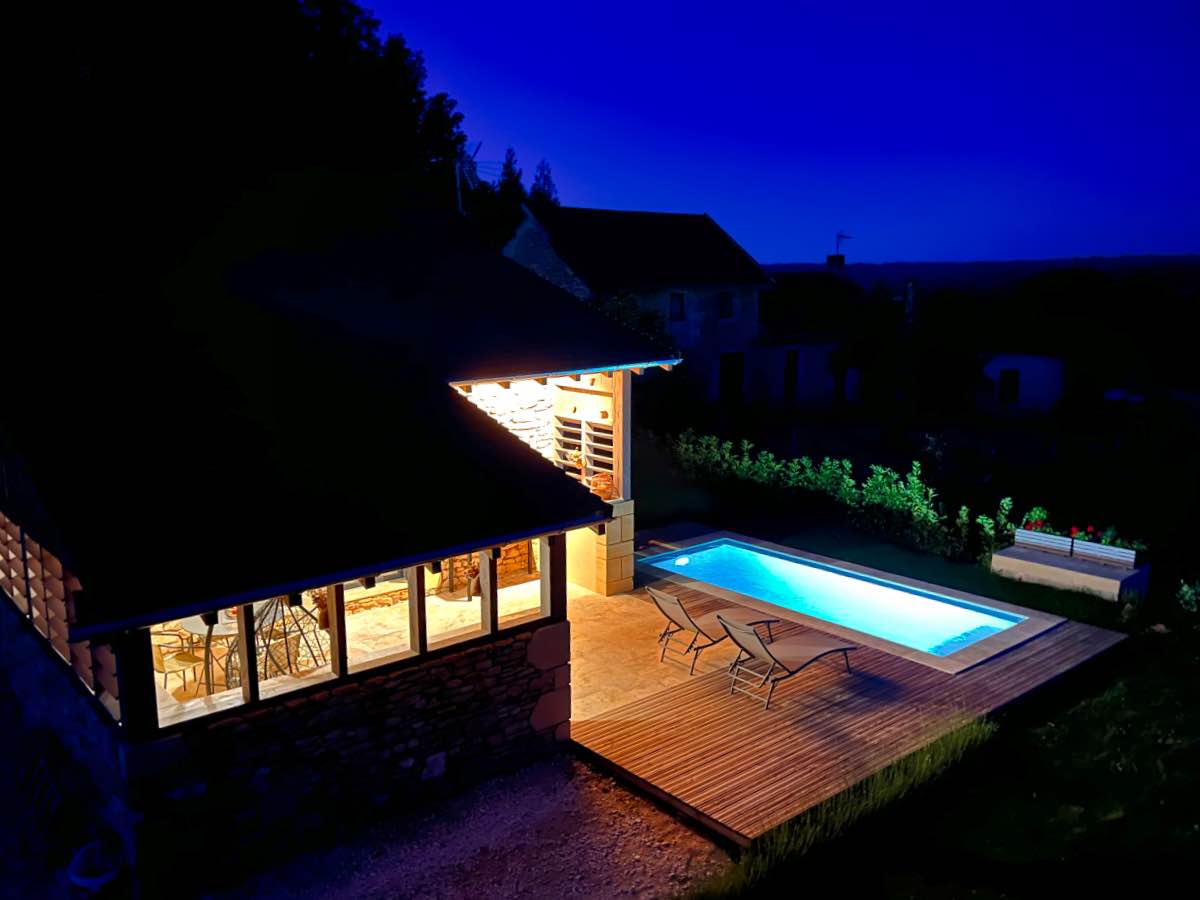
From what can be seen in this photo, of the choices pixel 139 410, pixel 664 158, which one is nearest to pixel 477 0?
pixel 664 158

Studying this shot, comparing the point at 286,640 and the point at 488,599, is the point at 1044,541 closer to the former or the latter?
the point at 488,599

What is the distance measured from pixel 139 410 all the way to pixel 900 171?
94.7m

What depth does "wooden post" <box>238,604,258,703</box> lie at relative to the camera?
259 inches

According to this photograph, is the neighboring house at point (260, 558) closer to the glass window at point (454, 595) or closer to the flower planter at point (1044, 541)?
the glass window at point (454, 595)

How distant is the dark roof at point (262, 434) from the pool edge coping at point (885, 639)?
3724 mm

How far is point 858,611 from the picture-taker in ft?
43.3

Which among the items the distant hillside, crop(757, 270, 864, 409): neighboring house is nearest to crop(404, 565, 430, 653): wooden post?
crop(757, 270, 864, 409): neighboring house

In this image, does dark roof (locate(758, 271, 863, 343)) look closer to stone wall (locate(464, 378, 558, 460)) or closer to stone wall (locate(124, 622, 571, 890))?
stone wall (locate(464, 378, 558, 460))

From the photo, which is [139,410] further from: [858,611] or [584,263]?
[584,263]

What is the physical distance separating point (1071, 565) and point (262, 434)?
1133 centimetres

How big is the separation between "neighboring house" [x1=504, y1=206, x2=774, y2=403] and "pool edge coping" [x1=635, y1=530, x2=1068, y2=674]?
15.3 m

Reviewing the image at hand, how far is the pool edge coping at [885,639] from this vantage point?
10750mm

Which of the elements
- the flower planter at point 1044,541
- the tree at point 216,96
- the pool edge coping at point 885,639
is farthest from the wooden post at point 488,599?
the tree at point 216,96

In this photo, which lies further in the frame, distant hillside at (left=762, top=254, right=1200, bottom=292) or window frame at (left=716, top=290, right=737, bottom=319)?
distant hillside at (left=762, top=254, right=1200, bottom=292)
